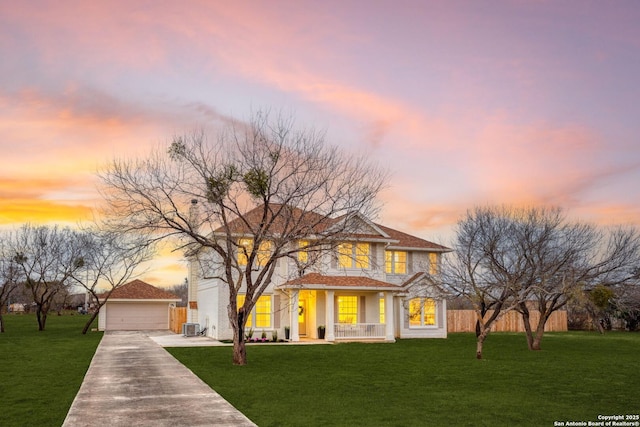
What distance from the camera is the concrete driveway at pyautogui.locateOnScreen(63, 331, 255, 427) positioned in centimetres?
985

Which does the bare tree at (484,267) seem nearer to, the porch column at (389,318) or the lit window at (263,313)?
the porch column at (389,318)

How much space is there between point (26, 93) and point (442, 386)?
1636 centimetres

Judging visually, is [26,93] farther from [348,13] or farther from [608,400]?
[608,400]

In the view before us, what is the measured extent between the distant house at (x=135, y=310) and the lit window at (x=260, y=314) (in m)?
18.8

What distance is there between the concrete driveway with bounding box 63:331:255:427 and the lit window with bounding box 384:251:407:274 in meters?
19.4

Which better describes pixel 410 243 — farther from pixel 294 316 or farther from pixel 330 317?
pixel 294 316

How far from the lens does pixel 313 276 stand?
104 ft

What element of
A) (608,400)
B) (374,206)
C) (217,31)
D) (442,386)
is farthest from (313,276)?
(608,400)

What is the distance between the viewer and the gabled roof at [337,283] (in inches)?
1191

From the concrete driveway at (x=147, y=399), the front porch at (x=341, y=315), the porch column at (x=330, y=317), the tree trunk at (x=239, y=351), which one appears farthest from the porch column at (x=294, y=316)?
the concrete driveway at (x=147, y=399)

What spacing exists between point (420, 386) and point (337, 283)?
16927mm

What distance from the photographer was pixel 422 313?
118ft

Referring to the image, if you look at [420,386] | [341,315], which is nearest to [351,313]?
[341,315]

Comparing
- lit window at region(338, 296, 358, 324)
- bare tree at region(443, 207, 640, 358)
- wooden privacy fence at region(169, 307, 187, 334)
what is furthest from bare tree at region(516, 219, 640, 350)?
wooden privacy fence at region(169, 307, 187, 334)
